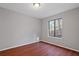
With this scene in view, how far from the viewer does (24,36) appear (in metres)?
4.11

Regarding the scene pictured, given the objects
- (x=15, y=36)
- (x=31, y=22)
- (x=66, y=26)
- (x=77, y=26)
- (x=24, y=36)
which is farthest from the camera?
(x=31, y=22)

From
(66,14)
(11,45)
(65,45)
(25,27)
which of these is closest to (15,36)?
(11,45)

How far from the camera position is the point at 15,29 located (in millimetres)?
3566

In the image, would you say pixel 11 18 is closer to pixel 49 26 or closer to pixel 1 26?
pixel 1 26

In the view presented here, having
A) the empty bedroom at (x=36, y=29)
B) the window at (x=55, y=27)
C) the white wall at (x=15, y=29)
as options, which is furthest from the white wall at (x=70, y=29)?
the white wall at (x=15, y=29)

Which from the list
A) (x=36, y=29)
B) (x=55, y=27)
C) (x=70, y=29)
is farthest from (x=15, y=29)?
(x=70, y=29)

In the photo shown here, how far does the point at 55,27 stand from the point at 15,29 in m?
2.74

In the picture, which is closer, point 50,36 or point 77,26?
point 77,26

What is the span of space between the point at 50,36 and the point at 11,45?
9.17 ft

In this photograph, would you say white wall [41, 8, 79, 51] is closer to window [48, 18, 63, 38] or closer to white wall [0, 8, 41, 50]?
window [48, 18, 63, 38]

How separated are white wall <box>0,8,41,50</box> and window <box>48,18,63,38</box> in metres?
1.18

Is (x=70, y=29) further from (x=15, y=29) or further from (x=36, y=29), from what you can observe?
(x=15, y=29)

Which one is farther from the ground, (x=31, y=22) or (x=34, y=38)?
(x=31, y=22)

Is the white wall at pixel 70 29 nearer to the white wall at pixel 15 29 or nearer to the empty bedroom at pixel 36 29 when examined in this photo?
the empty bedroom at pixel 36 29
